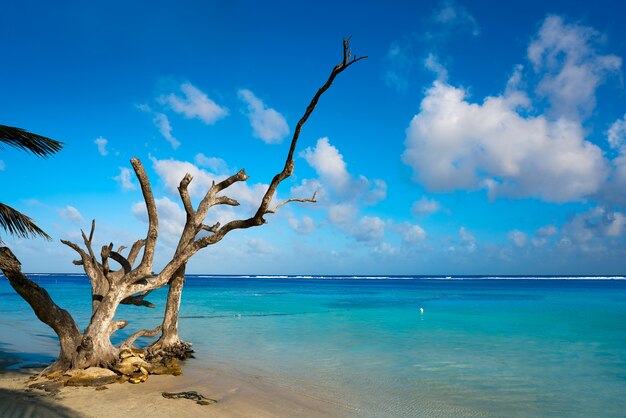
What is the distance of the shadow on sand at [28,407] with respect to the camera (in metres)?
6.81

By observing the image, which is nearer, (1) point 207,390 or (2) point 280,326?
(1) point 207,390

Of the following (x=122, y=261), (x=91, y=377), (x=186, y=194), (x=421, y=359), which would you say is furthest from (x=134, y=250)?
(x=421, y=359)

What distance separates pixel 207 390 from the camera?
915 centimetres

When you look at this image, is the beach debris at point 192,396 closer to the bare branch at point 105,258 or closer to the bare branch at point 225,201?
the bare branch at point 105,258

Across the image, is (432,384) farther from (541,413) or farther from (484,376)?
(541,413)

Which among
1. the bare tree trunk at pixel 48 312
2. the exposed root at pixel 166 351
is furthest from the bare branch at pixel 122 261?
the exposed root at pixel 166 351

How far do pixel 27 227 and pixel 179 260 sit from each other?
3.19 meters

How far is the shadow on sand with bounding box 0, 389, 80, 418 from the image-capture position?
6812 millimetres

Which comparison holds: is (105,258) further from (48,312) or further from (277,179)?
(277,179)

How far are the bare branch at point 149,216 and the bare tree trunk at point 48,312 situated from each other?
1.88m

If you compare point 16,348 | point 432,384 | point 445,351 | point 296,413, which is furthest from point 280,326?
point 296,413

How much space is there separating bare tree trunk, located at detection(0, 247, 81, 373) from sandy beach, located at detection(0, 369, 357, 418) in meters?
0.83

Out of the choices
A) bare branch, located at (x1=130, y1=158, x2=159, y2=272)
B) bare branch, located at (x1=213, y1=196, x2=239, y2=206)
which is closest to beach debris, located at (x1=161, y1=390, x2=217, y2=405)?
bare branch, located at (x1=130, y1=158, x2=159, y2=272)

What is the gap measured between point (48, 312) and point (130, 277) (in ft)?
→ 5.58
